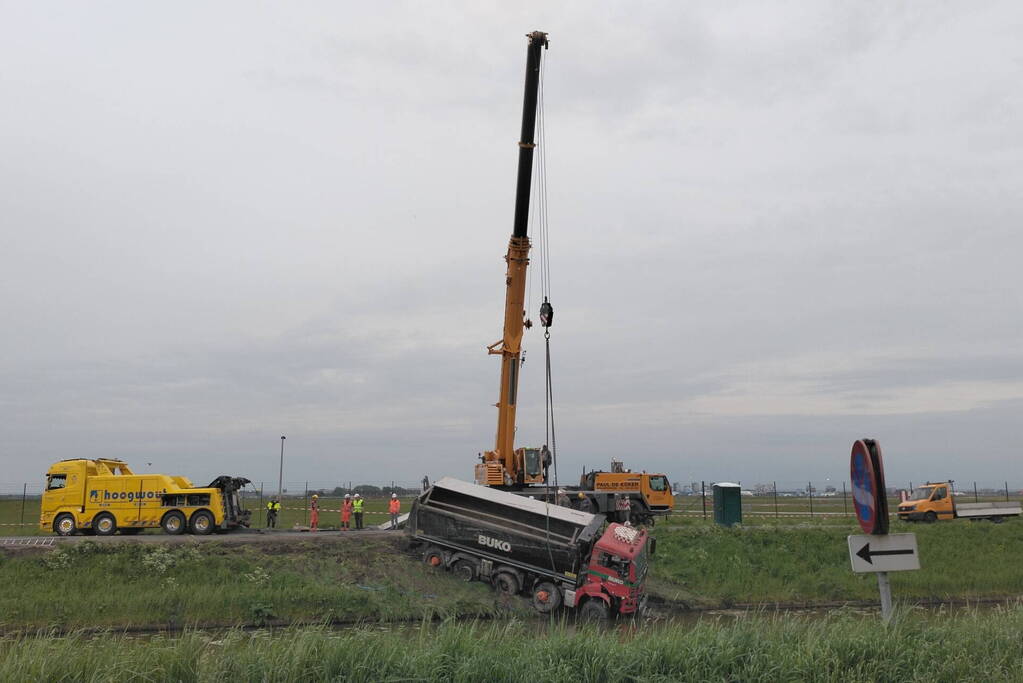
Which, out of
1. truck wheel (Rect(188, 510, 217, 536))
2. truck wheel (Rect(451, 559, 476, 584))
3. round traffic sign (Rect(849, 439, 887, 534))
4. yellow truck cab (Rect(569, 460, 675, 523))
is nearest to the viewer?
round traffic sign (Rect(849, 439, 887, 534))

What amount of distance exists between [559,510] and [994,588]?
49.9 feet

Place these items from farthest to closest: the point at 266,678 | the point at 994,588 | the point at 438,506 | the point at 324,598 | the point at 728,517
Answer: the point at 728,517 < the point at 994,588 < the point at 438,506 < the point at 324,598 < the point at 266,678

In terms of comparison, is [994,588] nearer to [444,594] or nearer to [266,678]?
[444,594]

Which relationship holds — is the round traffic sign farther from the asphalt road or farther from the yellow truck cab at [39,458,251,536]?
the yellow truck cab at [39,458,251,536]

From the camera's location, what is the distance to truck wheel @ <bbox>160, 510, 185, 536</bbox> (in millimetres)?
26609

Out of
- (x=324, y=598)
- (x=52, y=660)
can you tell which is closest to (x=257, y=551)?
(x=324, y=598)

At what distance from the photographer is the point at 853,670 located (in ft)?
27.6

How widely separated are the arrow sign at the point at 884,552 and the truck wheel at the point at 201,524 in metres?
22.9

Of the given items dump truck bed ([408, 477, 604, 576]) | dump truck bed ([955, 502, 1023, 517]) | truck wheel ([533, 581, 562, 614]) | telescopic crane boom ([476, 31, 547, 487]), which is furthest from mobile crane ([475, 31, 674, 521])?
dump truck bed ([955, 502, 1023, 517])

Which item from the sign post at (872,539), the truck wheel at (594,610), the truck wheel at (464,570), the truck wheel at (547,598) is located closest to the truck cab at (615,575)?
the truck wheel at (594,610)

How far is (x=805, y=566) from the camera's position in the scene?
1081 inches

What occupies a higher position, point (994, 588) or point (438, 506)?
point (438, 506)

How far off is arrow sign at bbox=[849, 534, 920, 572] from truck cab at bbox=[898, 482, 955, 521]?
33429mm

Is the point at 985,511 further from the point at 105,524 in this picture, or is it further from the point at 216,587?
the point at 105,524
